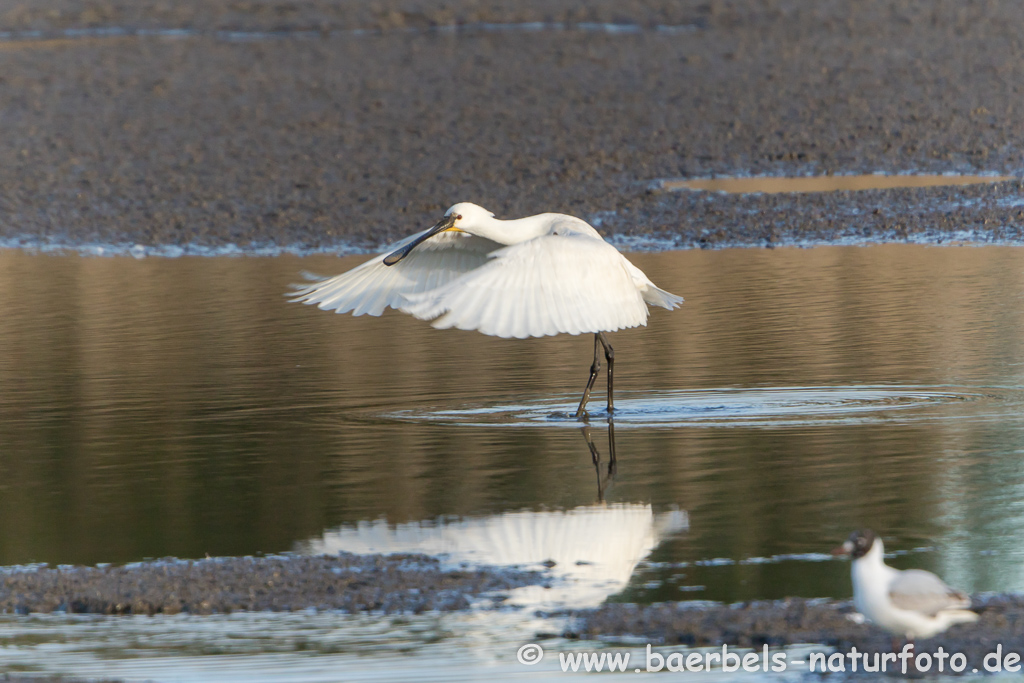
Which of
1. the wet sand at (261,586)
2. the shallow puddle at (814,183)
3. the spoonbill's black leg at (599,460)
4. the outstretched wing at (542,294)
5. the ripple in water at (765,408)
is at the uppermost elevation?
the shallow puddle at (814,183)

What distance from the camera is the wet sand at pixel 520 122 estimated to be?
680 inches

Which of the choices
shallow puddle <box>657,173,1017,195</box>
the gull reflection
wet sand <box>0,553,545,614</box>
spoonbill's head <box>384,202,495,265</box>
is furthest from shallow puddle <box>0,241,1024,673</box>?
shallow puddle <box>657,173,1017,195</box>

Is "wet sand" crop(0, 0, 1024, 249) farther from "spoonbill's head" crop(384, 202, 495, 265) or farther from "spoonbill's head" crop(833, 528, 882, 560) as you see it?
"spoonbill's head" crop(833, 528, 882, 560)

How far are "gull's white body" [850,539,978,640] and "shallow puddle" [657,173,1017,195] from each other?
12815mm

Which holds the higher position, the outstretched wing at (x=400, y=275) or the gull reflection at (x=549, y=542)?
the outstretched wing at (x=400, y=275)

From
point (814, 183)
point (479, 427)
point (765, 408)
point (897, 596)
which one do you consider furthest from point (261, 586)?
point (814, 183)

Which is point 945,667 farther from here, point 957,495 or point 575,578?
point 957,495

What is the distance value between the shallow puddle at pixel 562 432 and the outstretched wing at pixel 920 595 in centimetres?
75

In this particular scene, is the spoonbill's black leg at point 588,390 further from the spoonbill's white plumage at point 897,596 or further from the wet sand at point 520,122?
the wet sand at point 520,122

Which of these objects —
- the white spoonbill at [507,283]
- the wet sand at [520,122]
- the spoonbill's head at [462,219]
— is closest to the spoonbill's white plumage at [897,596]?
the white spoonbill at [507,283]

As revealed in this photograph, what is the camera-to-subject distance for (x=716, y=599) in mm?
5973

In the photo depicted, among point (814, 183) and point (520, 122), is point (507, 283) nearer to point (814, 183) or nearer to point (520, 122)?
point (814, 183)

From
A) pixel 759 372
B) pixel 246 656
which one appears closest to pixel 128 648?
pixel 246 656

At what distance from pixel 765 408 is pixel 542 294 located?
1710 millimetres
